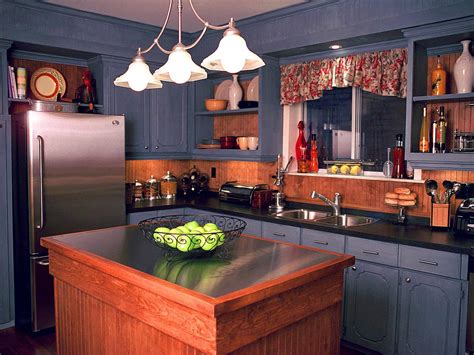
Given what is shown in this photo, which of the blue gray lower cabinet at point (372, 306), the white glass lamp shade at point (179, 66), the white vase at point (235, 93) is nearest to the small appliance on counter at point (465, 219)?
the blue gray lower cabinet at point (372, 306)

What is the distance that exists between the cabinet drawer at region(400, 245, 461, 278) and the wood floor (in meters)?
0.83

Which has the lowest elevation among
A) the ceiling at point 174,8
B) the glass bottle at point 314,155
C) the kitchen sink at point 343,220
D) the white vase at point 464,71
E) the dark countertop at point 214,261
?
the kitchen sink at point 343,220

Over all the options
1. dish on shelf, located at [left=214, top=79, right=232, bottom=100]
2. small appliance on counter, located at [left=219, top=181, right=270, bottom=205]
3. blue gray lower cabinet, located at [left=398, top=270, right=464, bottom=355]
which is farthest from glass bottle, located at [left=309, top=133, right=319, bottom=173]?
blue gray lower cabinet, located at [left=398, top=270, right=464, bottom=355]

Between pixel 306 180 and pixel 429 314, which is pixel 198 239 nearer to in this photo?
pixel 429 314

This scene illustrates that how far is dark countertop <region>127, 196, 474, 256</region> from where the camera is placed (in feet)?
9.06

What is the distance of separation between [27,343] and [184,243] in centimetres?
218

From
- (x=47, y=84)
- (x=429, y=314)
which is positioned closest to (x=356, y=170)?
(x=429, y=314)

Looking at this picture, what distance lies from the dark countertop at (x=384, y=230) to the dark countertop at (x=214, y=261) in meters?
0.91

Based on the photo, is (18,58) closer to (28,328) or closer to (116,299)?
(28,328)

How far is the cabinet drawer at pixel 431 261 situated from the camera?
8.91 ft

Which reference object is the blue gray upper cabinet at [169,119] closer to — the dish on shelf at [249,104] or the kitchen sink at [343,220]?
the dish on shelf at [249,104]

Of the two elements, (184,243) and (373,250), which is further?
(373,250)

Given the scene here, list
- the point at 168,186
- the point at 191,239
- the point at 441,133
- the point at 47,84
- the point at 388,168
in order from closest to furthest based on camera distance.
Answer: the point at 191,239, the point at 441,133, the point at 388,168, the point at 47,84, the point at 168,186

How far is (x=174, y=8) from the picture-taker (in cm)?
392
